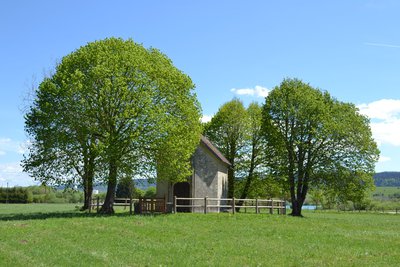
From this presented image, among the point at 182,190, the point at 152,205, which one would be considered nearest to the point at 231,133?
the point at 182,190

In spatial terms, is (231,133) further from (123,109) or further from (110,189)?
(123,109)

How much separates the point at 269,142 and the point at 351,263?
36880mm

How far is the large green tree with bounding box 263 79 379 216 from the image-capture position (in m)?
49.2

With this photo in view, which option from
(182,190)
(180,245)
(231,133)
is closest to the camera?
(180,245)

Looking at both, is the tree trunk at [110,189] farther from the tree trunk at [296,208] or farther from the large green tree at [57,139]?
the tree trunk at [296,208]

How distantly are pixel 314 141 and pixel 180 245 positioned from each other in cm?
3439

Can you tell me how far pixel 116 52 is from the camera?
35.6 m

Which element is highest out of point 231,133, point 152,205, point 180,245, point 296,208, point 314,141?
point 231,133

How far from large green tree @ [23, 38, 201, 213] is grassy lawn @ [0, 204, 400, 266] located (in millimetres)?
7860

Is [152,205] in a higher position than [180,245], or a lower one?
higher

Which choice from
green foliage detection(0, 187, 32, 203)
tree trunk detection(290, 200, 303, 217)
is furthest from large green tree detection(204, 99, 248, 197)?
green foliage detection(0, 187, 32, 203)

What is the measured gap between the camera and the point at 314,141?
166 ft

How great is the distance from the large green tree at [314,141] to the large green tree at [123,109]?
58.7 ft

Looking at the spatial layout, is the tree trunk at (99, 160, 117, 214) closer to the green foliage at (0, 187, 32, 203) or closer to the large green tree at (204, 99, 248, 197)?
the large green tree at (204, 99, 248, 197)
